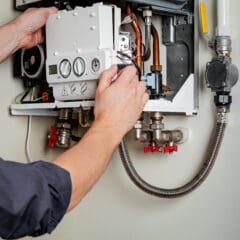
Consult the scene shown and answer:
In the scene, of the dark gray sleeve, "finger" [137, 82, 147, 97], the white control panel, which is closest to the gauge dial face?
the white control panel

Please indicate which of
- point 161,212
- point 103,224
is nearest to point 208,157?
point 161,212

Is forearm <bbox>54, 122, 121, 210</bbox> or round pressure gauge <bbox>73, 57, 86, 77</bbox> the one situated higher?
round pressure gauge <bbox>73, 57, 86, 77</bbox>

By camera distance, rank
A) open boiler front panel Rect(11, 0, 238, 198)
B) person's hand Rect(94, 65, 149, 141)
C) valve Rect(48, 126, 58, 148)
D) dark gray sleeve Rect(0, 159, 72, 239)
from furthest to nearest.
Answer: valve Rect(48, 126, 58, 148), open boiler front panel Rect(11, 0, 238, 198), person's hand Rect(94, 65, 149, 141), dark gray sleeve Rect(0, 159, 72, 239)

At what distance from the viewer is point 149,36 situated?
1.13 meters

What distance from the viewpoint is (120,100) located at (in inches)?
37.3

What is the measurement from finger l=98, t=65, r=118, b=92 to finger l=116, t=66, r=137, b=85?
2cm

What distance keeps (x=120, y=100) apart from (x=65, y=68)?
217 millimetres

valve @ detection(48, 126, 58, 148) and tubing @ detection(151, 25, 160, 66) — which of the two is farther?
valve @ detection(48, 126, 58, 148)

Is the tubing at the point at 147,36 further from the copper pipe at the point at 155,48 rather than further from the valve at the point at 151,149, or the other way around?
the valve at the point at 151,149

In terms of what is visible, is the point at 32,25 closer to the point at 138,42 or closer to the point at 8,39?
the point at 8,39

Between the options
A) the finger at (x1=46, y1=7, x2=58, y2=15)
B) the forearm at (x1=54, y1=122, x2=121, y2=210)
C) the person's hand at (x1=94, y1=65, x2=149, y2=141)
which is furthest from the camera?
the finger at (x1=46, y1=7, x2=58, y2=15)

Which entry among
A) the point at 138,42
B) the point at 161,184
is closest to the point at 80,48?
the point at 138,42

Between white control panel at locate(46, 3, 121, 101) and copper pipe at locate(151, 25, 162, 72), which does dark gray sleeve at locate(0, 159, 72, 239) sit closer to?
white control panel at locate(46, 3, 121, 101)

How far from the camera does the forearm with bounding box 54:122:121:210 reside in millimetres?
782
